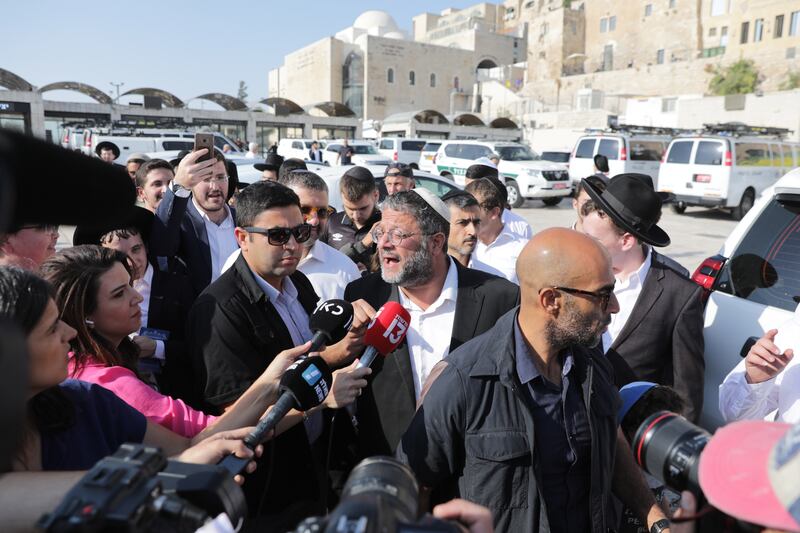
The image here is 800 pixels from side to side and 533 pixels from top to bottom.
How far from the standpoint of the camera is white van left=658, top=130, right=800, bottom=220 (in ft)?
50.9

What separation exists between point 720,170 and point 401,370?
1571cm

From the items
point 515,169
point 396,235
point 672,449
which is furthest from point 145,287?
point 515,169

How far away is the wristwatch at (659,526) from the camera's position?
2.06 meters

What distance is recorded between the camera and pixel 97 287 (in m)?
2.43

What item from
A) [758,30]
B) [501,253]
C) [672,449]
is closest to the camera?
[672,449]

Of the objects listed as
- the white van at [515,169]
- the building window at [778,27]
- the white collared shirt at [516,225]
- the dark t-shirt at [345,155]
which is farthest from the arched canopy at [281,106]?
the building window at [778,27]

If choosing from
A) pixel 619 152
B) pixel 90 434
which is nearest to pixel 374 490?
pixel 90 434

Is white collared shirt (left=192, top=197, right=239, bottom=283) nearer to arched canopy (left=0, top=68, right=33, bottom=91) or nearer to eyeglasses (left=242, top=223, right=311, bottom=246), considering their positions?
eyeglasses (left=242, top=223, right=311, bottom=246)

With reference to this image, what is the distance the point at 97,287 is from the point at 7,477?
1.21 m

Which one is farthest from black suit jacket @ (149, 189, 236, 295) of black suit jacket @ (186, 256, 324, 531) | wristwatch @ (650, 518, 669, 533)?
wristwatch @ (650, 518, 669, 533)

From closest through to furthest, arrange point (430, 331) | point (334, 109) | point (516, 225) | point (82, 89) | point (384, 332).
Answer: point (384, 332) → point (430, 331) → point (516, 225) → point (82, 89) → point (334, 109)

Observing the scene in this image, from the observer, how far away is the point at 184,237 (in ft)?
14.4

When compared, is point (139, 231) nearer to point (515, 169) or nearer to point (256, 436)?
point (256, 436)

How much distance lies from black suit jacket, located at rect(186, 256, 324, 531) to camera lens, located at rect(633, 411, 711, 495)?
5.03 ft
